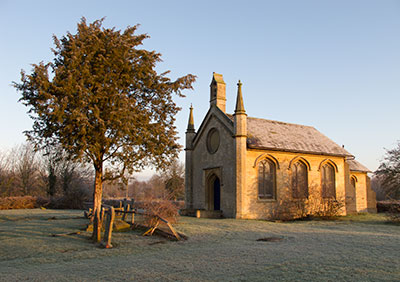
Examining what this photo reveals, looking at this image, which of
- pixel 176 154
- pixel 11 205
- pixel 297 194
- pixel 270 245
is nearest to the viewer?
pixel 270 245

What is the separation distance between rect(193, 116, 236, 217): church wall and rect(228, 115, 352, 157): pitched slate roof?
165cm

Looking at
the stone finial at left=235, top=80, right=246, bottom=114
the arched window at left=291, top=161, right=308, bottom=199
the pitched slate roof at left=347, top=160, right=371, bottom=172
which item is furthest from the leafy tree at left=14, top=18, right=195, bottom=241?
the pitched slate roof at left=347, top=160, right=371, bottom=172

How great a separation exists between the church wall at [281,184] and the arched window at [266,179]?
0.37 m

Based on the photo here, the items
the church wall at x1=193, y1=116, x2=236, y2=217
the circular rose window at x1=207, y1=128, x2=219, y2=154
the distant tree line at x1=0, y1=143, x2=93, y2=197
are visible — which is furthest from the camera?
the distant tree line at x1=0, y1=143, x2=93, y2=197

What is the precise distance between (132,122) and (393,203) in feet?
57.8

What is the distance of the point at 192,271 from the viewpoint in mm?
7578

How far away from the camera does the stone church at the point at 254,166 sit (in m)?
22.8

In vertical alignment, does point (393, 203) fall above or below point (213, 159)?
below

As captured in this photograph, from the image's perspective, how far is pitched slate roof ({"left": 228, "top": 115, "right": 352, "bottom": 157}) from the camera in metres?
24.4

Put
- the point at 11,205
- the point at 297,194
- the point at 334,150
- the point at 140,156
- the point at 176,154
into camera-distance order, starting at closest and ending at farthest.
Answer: the point at 140,156
the point at 176,154
the point at 297,194
the point at 334,150
the point at 11,205

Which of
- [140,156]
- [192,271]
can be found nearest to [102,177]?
[140,156]

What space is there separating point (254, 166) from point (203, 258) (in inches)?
587

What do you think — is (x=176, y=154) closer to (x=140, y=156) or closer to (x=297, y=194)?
(x=140, y=156)

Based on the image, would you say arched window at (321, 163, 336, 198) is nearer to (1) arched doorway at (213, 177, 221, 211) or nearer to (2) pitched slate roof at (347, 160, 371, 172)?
(2) pitched slate roof at (347, 160, 371, 172)
